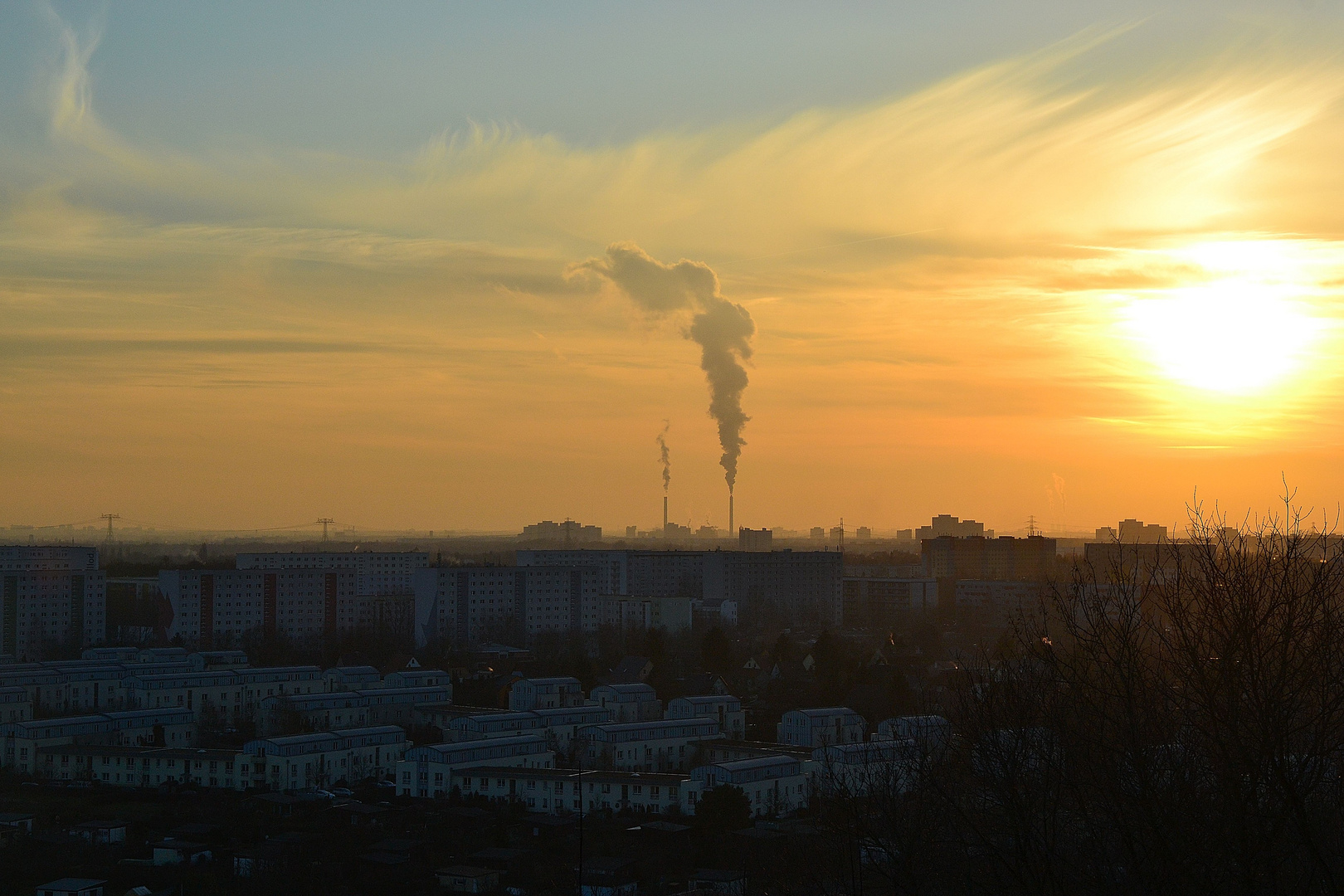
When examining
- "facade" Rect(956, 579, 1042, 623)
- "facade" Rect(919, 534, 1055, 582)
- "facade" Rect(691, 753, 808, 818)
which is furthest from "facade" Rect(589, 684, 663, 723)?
"facade" Rect(919, 534, 1055, 582)

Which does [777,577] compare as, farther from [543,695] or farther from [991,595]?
[543,695]

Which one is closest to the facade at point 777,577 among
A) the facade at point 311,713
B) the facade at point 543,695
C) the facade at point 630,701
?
the facade at point 543,695

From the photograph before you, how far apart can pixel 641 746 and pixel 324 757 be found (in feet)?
10.6

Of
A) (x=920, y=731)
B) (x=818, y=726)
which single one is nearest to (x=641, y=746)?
(x=818, y=726)

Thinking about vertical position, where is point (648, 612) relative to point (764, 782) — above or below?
above

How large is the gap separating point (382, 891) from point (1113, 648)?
614 cm

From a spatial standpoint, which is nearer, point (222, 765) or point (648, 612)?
point (222, 765)

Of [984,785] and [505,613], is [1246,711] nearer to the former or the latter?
[984,785]

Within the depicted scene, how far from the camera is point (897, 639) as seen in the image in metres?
22.8

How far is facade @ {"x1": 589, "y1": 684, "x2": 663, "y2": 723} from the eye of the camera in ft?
51.1

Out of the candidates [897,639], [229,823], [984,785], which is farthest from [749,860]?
[897,639]

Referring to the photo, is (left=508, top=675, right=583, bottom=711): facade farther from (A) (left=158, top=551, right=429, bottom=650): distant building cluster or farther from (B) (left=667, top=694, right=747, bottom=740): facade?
(A) (left=158, top=551, right=429, bottom=650): distant building cluster

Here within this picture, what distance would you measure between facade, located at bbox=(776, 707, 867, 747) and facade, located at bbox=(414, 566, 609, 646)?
13.0m

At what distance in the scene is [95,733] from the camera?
13273 millimetres
